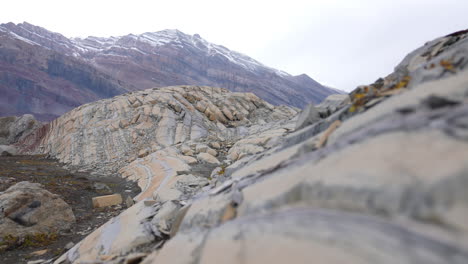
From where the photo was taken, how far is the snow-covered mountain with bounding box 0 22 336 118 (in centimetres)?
9406

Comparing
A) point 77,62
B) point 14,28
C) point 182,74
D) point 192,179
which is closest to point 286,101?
point 182,74

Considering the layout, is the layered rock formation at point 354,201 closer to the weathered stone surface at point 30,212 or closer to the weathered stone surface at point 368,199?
the weathered stone surface at point 368,199

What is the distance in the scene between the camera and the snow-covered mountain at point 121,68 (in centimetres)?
9406

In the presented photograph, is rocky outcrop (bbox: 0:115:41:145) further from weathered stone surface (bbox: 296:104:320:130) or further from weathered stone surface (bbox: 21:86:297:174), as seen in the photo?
weathered stone surface (bbox: 296:104:320:130)

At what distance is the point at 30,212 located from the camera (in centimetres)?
772

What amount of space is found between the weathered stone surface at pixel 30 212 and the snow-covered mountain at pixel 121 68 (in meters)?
96.9

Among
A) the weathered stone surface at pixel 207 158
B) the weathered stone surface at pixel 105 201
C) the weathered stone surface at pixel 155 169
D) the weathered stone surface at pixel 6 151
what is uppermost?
the weathered stone surface at pixel 207 158

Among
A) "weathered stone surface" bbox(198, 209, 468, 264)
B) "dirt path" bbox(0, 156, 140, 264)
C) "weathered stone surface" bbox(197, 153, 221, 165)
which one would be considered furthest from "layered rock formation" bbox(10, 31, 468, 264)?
"weathered stone surface" bbox(197, 153, 221, 165)

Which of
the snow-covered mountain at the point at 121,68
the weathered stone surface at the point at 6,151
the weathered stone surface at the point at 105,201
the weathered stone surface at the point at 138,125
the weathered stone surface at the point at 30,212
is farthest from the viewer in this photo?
the snow-covered mountain at the point at 121,68

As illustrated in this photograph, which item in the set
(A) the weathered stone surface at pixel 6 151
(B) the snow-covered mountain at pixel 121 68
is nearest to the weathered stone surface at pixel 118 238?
(A) the weathered stone surface at pixel 6 151

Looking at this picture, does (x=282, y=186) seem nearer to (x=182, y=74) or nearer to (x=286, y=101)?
(x=286, y=101)

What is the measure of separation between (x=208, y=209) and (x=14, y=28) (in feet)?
618

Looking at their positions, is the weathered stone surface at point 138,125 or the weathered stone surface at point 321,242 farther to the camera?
the weathered stone surface at point 138,125

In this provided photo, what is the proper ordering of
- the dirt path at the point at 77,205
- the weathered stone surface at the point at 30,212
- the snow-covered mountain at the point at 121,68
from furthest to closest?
1. the snow-covered mountain at the point at 121,68
2. the weathered stone surface at the point at 30,212
3. the dirt path at the point at 77,205
